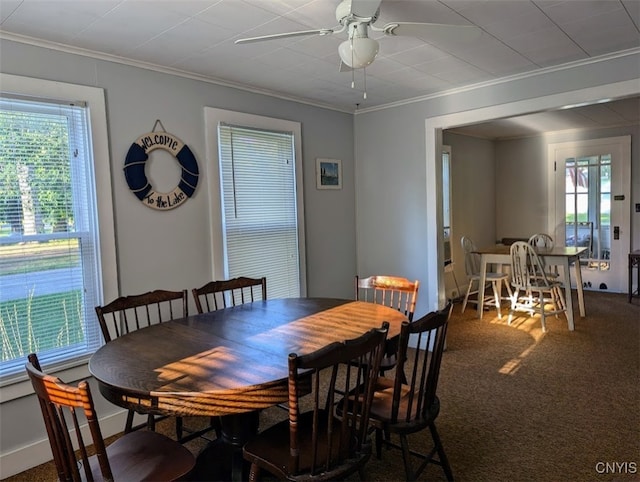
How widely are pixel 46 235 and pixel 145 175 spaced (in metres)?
0.70

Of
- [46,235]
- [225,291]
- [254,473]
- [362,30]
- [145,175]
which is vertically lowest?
[254,473]

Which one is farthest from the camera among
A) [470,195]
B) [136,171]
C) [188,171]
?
[470,195]

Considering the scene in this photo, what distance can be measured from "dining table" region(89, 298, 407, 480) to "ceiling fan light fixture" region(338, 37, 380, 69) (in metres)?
1.24

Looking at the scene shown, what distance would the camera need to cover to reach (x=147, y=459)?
5.52 feet

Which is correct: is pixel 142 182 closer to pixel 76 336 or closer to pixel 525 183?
pixel 76 336

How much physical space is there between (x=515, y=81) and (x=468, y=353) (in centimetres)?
236

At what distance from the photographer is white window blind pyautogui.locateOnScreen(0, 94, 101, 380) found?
2.40 m

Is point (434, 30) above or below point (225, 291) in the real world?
above

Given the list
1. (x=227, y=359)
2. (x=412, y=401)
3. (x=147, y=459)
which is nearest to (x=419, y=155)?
(x=412, y=401)

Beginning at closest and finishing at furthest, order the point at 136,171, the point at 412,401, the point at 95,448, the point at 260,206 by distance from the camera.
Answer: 1. the point at 95,448
2. the point at 412,401
3. the point at 136,171
4. the point at 260,206

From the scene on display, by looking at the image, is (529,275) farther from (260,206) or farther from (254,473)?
(254,473)

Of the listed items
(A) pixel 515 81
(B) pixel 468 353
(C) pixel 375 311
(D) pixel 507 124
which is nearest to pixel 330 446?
(C) pixel 375 311

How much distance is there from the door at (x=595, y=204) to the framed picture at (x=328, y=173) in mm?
4069

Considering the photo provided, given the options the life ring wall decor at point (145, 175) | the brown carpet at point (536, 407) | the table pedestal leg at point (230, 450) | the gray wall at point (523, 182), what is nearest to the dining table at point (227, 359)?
the table pedestal leg at point (230, 450)
